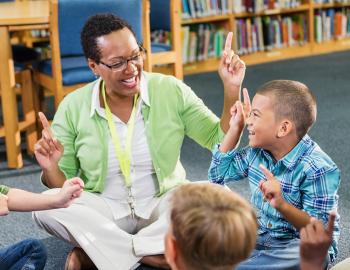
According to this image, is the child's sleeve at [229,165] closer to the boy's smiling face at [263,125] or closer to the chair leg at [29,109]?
the boy's smiling face at [263,125]

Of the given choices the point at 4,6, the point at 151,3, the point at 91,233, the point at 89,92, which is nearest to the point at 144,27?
the point at 151,3

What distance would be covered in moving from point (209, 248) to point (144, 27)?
2504 mm

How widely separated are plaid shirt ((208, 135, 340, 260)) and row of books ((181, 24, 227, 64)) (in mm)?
4090

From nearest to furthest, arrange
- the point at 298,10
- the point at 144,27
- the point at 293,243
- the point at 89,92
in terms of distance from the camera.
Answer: the point at 293,243 → the point at 89,92 → the point at 144,27 → the point at 298,10

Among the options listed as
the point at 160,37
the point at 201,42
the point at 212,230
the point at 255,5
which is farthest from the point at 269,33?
the point at 212,230

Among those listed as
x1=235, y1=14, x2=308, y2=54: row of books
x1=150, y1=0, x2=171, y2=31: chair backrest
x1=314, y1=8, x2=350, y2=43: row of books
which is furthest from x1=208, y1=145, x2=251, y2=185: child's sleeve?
x1=314, y1=8, x2=350, y2=43: row of books

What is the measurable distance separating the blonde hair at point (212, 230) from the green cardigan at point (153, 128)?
100 centimetres

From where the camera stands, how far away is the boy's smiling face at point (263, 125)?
1.85 meters

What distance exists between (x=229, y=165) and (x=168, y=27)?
2235mm

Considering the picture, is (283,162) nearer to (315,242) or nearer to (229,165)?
(229,165)

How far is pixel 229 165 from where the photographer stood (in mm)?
1970

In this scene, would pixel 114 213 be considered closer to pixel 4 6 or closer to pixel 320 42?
pixel 4 6

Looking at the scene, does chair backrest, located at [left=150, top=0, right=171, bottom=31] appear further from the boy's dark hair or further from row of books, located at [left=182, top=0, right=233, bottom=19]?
the boy's dark hair

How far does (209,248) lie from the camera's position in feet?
3.66
